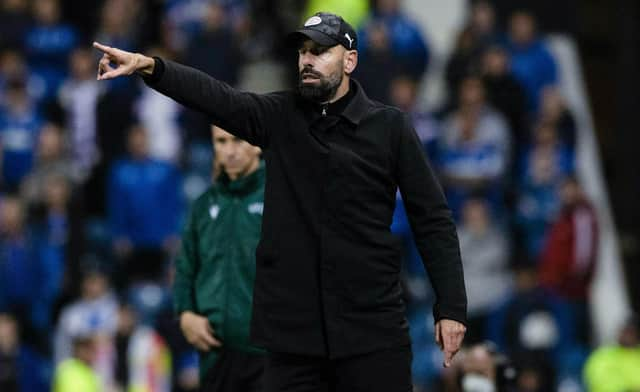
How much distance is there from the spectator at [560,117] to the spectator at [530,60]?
1.53 feet

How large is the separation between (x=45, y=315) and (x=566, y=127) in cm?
499

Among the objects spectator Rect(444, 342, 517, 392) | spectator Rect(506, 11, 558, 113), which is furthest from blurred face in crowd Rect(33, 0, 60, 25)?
spectator Rect(444, 342, 517, 392)

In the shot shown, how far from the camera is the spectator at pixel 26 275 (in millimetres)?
14219

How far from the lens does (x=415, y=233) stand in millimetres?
6422

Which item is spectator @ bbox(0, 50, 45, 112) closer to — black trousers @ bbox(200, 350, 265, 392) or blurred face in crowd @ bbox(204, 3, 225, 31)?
blurred face in crowd @ bbox(204, 3, 225, 31)

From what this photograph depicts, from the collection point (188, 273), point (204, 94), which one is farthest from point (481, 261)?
point (204, 94)

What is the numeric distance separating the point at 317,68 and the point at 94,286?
26.2ft

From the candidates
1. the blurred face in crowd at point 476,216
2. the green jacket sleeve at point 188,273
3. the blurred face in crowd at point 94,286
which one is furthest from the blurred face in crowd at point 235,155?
the blurred face in crowd at point 476,216

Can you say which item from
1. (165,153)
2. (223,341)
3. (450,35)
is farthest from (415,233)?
(450,35)

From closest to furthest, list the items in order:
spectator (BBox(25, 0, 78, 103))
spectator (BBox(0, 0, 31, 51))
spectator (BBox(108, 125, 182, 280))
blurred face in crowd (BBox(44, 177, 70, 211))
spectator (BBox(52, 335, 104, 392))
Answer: spectator (BBox(52, 335, 104, 392)) → blurred face in crowd (BBox(44, 177, 70, 211)) → spectator (BBox(108, 125, 182, 280)) → spectator (BBox(0, 0, 31, 51)) → spectator (BBox(25, 0, 78, 103))

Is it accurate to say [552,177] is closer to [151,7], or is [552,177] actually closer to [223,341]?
[151,7]

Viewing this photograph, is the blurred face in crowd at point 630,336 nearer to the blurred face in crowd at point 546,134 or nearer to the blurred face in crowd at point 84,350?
the blurred face in crowd at point 546,134

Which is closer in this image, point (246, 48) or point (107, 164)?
point (107, 164)

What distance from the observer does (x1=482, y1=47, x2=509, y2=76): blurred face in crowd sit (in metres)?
15.1
